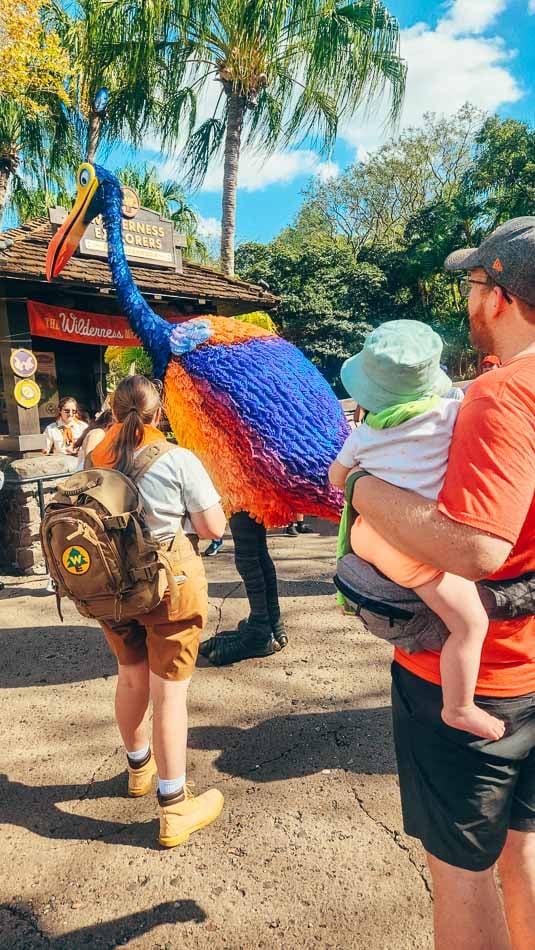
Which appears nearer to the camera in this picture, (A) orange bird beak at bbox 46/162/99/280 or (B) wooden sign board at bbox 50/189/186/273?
(A) orange bird beak at bbox 46/162/99/280

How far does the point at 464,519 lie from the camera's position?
3.19 ft

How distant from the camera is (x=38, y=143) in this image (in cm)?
1559

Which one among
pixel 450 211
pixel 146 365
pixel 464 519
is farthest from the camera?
pixel 450 211

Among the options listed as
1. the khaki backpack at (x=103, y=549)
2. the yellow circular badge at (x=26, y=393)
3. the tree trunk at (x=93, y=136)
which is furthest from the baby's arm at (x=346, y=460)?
the tree trunk at (x=93, y=136)

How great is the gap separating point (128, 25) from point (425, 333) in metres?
12.4

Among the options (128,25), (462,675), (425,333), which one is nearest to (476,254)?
(425,333)

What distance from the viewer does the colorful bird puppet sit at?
2.64m

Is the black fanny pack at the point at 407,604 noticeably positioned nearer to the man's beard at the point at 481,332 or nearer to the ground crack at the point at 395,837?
the man's beard at the point at 481,332

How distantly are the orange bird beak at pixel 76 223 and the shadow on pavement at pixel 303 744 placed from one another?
303 centimetres

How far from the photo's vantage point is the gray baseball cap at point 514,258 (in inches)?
42.9

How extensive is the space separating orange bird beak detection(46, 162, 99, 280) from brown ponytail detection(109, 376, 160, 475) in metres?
2.25

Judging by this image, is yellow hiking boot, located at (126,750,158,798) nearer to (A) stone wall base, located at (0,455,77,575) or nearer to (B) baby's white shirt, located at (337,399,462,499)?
(B) baby's white shirt, located at (337,399,462,499)

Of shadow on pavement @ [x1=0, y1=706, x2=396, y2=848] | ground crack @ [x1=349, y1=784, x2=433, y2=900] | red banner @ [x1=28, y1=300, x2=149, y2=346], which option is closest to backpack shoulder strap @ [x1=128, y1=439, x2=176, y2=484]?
shadow on pavement @ [x1=0, y1=706, x2=396, y2=848]

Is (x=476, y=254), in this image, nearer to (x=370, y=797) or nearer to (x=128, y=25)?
(x=370, y=797)
